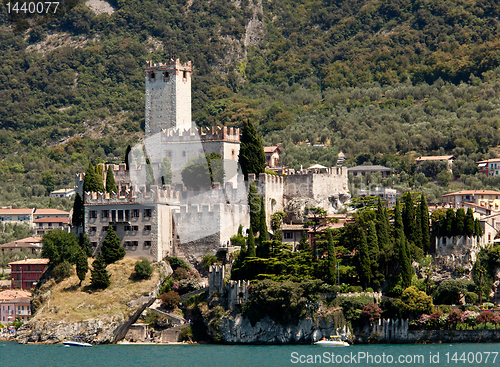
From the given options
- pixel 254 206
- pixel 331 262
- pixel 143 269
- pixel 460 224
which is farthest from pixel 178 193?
pixel 460 224

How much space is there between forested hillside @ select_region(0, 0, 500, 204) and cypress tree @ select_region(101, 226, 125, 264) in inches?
1870

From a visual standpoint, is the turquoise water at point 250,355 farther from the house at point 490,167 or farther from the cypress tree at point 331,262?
the house at point 490,167

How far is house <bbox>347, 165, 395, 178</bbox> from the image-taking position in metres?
109

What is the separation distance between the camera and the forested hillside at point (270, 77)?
12750cm

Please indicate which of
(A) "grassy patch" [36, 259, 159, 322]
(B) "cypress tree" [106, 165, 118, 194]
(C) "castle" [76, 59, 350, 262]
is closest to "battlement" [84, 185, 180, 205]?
(C) "castle" [76, 59, 350, 262]

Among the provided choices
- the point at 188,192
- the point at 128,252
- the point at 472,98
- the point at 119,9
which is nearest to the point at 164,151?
the point at 188,192

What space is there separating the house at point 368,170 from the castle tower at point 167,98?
108 ft

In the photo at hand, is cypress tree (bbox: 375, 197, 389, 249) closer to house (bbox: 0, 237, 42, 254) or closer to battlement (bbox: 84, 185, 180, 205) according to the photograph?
battlement (bbox: 84, 185, 180, 205)

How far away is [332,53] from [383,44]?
947 cm

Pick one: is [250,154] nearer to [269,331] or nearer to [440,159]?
[269,331]

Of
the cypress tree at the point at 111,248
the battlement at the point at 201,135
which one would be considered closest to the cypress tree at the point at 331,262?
the battlement at the point at 201,135

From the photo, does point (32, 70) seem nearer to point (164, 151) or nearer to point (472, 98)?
point (472, 98)

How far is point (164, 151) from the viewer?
256ft

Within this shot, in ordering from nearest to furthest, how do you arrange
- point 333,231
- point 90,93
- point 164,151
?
point 333,231 → point 164,151 → point 90,93
